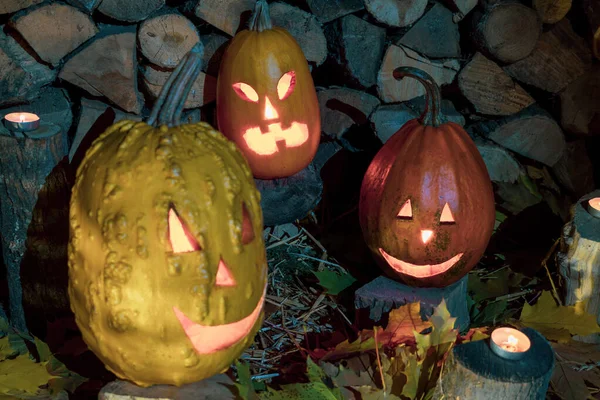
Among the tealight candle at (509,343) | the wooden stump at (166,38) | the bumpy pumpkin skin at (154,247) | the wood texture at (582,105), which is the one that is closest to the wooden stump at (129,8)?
the wooden stump at (166,38)

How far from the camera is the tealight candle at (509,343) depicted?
1.58 m

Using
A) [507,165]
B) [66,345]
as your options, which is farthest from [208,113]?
[507,165]

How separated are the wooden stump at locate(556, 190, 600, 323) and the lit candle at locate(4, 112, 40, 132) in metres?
1.72

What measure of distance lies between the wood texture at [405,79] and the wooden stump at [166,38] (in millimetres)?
767

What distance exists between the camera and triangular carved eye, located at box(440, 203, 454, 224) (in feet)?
6.92

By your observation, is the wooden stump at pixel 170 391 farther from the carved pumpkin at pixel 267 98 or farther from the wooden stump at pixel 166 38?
the wooden stump at pixel 166 38

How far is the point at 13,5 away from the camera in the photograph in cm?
212

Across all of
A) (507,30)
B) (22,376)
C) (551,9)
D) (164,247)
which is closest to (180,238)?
(164,247)

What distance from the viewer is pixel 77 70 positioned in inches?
91.4

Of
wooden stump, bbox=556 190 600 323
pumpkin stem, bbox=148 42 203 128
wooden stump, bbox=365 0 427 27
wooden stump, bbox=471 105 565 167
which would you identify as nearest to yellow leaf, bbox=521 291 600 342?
wooden stump, bbox=556 190 600 323

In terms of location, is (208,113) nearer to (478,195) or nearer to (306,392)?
(478,195)

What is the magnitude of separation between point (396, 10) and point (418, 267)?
1000 millimetres

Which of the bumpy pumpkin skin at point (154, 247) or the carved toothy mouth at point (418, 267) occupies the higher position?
the bumpy pumpkin skin at point (154, 247)

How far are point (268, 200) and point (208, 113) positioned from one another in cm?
44
